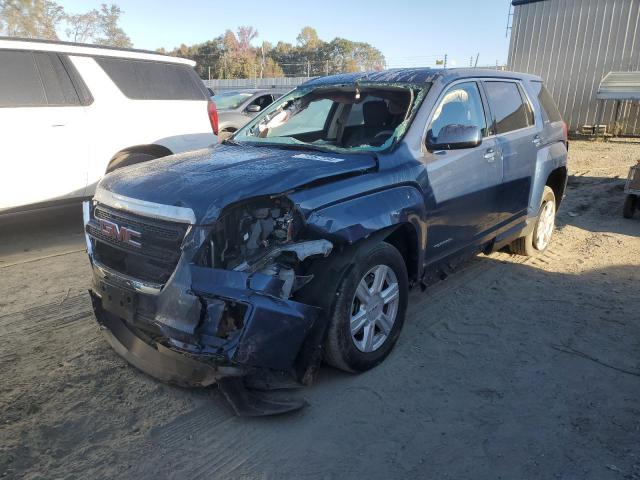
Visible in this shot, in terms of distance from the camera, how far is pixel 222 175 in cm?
304

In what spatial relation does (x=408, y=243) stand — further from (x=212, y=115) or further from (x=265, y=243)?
(x=212, y=115)

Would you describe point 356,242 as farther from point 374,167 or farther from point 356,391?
point 356,391

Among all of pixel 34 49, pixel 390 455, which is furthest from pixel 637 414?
pixel 34 49

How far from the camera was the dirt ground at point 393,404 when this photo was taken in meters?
2.52

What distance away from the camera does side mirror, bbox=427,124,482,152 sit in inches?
144

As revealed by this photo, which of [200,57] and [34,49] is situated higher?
[200,57]

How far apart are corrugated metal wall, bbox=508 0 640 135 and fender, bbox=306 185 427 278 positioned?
17805 mm

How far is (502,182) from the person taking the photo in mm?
4574

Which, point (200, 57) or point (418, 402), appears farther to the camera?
point (200, 57)

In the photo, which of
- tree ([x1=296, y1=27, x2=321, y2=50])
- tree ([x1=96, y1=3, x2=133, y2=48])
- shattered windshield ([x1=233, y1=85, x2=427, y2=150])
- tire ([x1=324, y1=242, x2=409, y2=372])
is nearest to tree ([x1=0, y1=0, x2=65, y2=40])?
tree ([x1=96, y1=3, x2=133, y2=48])

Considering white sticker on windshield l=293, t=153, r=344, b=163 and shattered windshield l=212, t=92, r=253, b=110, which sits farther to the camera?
shattered windshield l=212, t=92, r=253, b=110

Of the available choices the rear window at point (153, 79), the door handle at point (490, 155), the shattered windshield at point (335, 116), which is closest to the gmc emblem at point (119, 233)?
the shattered windshield at point (335, 116)

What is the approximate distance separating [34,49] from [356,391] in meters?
5.28

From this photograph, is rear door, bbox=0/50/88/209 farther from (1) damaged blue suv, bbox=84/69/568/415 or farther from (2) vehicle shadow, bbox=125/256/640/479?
(2) vehicle shadow, bbox=125/256/640/479
